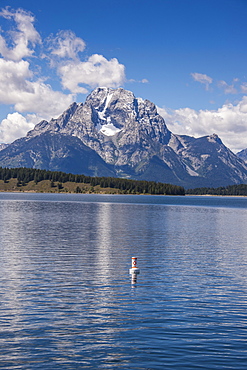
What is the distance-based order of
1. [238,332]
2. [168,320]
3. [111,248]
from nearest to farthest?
1. [238,332]
2. [168,320]
3. [111,248]

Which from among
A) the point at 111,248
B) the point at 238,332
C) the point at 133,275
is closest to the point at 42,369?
the point at 238,332

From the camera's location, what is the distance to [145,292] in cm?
3894

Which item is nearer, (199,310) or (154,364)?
(154,364)

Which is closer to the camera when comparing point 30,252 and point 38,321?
point 38,321

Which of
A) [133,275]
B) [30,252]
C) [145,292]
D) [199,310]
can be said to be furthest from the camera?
[30,252]

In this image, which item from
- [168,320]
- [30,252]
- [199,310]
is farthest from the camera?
[30,252]

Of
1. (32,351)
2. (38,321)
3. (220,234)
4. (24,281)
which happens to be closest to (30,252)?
(24,281)

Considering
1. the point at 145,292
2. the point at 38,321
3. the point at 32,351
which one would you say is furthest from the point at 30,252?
the point at 32,351

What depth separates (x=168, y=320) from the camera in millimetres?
29953

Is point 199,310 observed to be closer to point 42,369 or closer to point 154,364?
point 154,364

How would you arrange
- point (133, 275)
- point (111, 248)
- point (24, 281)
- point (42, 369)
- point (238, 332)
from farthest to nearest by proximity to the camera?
1. point (111, 248)
2. point (133, 275)
3. point (24, 281)
4. point (238, 332)
5. point (42, 369)

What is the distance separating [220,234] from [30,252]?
52.2 m

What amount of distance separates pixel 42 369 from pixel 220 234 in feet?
266

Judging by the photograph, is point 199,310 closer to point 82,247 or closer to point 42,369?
point 42,369
